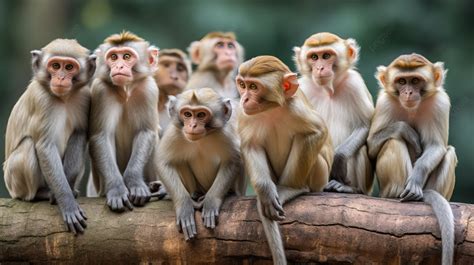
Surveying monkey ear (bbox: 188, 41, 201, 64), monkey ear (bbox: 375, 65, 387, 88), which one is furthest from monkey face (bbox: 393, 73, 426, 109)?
monkey ear (bbox: 188, 41, 201, 64)

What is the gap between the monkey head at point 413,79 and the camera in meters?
9.50

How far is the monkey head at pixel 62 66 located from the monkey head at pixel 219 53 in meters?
4.86

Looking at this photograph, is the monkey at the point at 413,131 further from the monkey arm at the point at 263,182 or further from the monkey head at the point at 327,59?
the monkey arm at the point at 263,182

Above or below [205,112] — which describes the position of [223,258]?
below

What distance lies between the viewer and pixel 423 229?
327 inches

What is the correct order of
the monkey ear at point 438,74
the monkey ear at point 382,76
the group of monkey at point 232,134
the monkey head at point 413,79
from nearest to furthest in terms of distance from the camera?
1. the group of monkey at point 232,134
2. the monkey head at point 413,79
3. the monkey ear at point 438,74
4. the monkey ear at point 382,76

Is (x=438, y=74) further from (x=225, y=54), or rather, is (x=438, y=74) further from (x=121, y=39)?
(x=225, y=54)

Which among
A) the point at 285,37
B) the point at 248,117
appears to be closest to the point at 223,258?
the point at 248,117

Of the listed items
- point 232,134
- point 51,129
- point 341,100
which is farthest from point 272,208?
point 51,129

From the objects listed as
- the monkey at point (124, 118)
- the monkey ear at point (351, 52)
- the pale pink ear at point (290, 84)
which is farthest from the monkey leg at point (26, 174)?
the monkey ear at point (351, 52)

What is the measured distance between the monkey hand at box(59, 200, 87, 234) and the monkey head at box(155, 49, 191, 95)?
4.76 meters

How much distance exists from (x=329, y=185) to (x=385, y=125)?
39.0 inches

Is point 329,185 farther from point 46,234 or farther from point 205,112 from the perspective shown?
point 46,234

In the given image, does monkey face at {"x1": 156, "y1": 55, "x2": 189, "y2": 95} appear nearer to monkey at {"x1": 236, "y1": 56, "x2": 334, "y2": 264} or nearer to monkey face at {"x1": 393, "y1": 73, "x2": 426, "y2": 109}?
monkey at {"x1": 236, "y1": 56, "x2": 334, "y2": 264}
